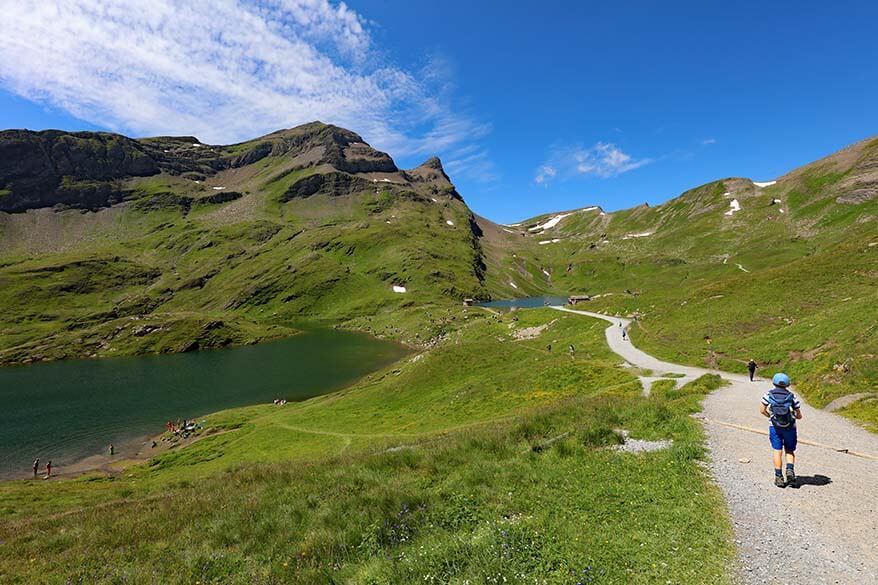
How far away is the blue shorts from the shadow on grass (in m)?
0.93

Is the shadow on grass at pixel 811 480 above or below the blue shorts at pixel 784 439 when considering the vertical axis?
below

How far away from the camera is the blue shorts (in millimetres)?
12641

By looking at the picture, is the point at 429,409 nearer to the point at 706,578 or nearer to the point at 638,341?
the point at 638,341

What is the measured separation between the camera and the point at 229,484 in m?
19.2

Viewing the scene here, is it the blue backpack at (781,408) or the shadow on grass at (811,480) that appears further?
the blue backpack at (781,408)

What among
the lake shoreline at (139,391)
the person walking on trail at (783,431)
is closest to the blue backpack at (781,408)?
the person walking on trail at (783,431)

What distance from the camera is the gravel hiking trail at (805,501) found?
8.43 metres

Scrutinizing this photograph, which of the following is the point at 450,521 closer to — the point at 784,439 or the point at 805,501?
the point at 805,501

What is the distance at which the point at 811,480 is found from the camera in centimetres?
1268

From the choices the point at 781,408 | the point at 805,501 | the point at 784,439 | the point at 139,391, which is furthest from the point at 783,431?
the point at 139,391

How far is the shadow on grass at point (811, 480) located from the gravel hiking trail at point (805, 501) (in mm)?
24

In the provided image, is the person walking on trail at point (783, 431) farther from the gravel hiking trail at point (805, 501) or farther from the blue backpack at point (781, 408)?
the gravel hiking trail at point (805, 501)

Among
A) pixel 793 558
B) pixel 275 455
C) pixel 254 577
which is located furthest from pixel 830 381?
pixel 275 455

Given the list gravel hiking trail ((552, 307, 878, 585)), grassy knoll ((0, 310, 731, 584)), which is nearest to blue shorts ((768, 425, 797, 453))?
gravel hiking trail ((552, 307, 878, 585))
